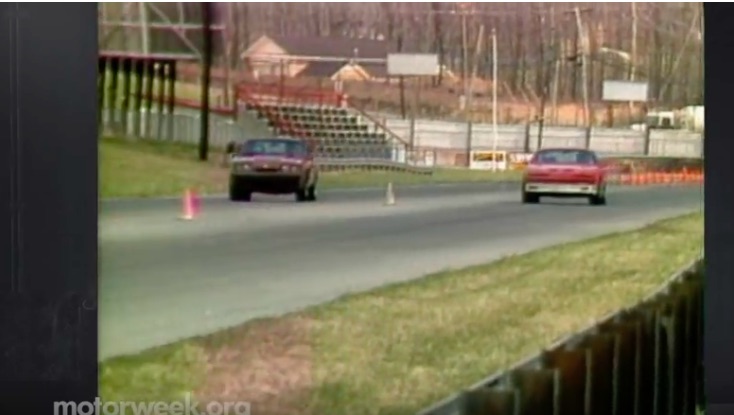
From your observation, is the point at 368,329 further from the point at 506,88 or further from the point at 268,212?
the point at 506,88

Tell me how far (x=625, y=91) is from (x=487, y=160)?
23.7 inches

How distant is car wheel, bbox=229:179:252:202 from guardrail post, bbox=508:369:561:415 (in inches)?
47.2

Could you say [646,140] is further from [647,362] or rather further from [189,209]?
[189,209]

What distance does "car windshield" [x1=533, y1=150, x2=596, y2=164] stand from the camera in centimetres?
517

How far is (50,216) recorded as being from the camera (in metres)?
4.96

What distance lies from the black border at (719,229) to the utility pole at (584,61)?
1.58 feet

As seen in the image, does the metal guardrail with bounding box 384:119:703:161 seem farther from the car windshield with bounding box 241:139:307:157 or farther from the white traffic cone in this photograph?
the car windshield with bounding box 241:139:307:157

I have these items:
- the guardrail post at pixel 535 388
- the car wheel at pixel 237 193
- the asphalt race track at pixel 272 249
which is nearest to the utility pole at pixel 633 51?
the asphalt race track at pixel 272 249

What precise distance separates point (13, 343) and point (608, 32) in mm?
2547

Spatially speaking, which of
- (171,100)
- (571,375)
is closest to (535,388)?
(571,375)

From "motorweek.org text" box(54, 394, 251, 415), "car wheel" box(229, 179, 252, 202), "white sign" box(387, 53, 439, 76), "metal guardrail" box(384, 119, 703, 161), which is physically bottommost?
"motorweek.org text" box(54, 394, 251, 415)

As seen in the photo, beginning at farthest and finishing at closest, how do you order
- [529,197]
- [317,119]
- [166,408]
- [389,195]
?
1. [529,197]
2. [389,195]
3. [317,119]
4. [166,408]

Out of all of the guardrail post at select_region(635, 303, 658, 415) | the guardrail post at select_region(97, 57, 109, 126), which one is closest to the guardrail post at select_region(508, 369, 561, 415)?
the guardrail post at select_region(635, 303, 658, 415)

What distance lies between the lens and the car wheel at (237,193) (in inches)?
198
